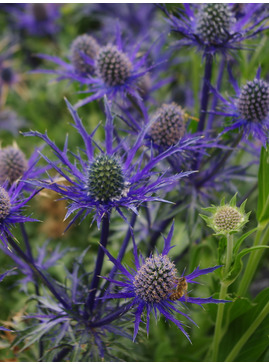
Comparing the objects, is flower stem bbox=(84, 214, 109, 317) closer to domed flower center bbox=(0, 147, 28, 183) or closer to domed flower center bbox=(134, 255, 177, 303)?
domed flower center bbox=(134, 255, 177, 303)

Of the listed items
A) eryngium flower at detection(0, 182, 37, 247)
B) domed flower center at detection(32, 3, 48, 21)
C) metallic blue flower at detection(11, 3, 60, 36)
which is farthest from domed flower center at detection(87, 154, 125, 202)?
domed flower center at detection(32, 3, 48, 21)

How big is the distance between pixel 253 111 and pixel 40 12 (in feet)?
6.81

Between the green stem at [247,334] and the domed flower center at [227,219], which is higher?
the domed flower center at [227,219]

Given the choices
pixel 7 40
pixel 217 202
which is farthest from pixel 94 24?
pixel 217 202

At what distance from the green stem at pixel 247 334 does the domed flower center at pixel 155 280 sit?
27 centimetres

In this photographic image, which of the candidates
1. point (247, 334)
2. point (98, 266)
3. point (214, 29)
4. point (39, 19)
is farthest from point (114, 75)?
point (39, 19)

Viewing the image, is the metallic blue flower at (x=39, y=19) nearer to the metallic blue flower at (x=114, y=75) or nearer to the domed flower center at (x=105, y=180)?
the metallic blue flower at (x=114, y=75)

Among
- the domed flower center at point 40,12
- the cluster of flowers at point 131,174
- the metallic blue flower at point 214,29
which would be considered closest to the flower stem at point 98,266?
the cluster of flowers at point 131,174

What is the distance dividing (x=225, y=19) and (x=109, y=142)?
1.56 feet

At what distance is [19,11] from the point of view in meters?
2.74

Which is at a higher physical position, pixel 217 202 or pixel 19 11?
pixel 19 11

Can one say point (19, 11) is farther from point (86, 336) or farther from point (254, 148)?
point (86, 336)

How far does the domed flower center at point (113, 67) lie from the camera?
110cm

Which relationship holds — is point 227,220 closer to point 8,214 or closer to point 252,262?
point 252,262
